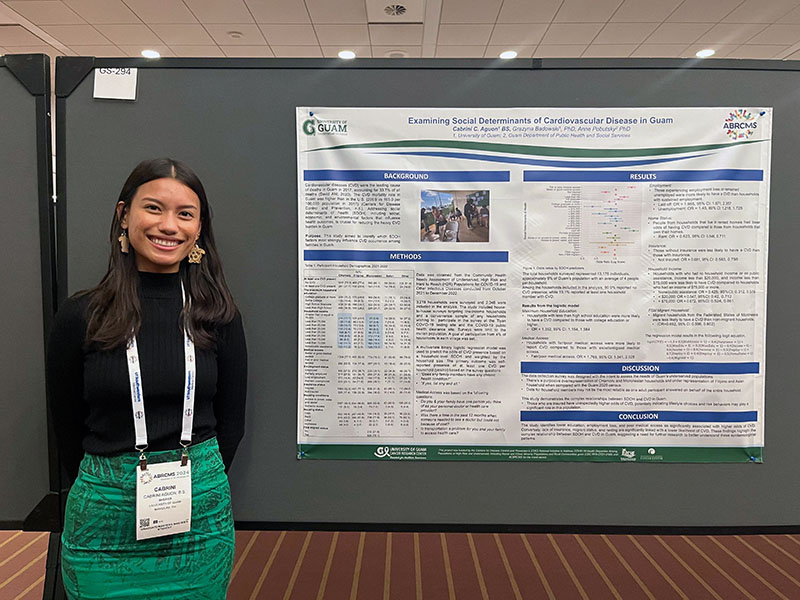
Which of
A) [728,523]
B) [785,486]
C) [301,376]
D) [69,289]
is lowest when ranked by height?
[728,523]

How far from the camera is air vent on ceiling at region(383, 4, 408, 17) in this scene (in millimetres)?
4154

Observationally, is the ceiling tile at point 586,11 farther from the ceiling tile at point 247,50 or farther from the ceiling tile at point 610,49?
the ceiling tile at point 247,50

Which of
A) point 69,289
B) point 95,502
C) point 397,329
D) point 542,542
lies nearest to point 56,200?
point 69,289

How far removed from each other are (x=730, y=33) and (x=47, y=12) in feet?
19.1

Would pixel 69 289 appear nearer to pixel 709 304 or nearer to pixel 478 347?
pixel 478 347

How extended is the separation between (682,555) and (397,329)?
6.38 ft

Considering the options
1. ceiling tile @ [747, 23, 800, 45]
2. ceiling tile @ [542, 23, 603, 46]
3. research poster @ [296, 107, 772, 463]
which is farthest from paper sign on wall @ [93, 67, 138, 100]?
ceiling tile @ [747, 23, 800, 45]

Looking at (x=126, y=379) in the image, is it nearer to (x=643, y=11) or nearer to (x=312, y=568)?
(x=312, y=568)

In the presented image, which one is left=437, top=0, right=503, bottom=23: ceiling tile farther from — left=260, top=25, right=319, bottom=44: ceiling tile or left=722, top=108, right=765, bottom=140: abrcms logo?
left=722, top=108, right=765, bottom=140: abrcms logo

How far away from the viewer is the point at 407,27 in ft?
14.9

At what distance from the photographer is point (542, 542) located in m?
2.53

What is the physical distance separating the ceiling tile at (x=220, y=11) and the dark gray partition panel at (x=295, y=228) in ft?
10.7

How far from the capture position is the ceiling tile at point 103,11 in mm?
4160

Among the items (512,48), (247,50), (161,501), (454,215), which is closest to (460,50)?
(512,48)
